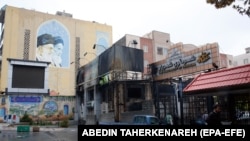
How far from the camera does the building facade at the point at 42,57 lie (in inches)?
1656

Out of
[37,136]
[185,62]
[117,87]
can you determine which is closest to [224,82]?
[185,62]

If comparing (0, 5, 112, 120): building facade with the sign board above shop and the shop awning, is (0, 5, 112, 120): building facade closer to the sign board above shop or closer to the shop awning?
the sign board above shop

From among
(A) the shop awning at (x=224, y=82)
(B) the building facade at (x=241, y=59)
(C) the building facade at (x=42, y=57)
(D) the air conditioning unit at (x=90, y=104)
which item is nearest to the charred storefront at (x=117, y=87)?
(D) the air conditioning unit at (x=90, y=104)

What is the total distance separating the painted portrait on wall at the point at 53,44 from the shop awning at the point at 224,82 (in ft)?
163

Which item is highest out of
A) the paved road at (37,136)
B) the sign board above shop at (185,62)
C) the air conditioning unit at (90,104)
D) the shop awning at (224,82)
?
the sign board above shop at (185,62)

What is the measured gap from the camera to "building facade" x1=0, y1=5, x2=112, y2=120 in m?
42.1

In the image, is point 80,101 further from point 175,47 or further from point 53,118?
point 175,47

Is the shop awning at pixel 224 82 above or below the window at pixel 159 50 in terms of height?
below

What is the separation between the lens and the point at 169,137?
21.2 ft

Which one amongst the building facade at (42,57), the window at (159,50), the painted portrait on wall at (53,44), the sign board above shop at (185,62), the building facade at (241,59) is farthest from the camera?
the building facade at (241,59)

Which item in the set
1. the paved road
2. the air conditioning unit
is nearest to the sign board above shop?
the paved road

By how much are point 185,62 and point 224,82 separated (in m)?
16.3

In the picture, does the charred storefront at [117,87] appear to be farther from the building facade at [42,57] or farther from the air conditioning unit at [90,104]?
the building facade at [42,57]

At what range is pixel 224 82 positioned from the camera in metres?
9.92
